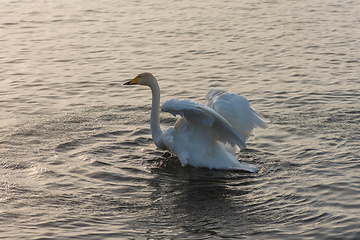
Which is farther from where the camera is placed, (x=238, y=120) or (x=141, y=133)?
(x=141, y=133)

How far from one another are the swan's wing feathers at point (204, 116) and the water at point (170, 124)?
2.49 ft

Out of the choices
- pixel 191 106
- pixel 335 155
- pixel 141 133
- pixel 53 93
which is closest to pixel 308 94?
pixel 335 155

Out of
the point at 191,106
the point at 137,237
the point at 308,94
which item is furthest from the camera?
the point at 308,94

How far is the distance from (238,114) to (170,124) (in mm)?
2490

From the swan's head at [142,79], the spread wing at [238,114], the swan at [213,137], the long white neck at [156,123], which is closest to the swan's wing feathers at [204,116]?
the swan at [213,137]

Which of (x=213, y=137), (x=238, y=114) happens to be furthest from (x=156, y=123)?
(x=238, y=114)

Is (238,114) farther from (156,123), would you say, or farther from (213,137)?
(156,123)

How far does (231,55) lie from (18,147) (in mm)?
8298

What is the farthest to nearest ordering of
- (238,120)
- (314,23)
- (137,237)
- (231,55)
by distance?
(314,23)
(231,55)
(238,120)
(137,237)

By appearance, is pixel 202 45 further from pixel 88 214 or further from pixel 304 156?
pixel 88 214

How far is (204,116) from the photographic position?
743 centimetres

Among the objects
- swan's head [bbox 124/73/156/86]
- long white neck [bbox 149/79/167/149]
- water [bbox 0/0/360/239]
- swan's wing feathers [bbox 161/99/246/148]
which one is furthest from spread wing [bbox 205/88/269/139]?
swan's head [bbox 124/73/156/86]

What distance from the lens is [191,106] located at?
7277 millimetres

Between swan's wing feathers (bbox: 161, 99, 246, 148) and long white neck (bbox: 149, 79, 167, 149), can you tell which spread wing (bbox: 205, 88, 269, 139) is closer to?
swan's wing feathers (bbox: 161, 99, 246, 148)
